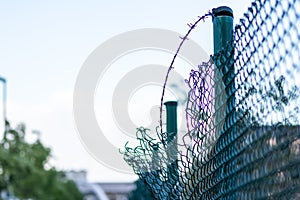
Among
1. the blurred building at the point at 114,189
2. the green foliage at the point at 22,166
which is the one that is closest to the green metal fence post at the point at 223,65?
the green foliage at the point at 22,166

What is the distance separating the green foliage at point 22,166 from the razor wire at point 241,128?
44.2 ft

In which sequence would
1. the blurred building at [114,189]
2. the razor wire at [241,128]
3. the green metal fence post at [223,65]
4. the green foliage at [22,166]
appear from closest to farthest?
1. the razor wire at [241,128]
2. the green metal fence post at [223,65]
3. the green foliage at [22,166]
4. the blurred building at [114,189]

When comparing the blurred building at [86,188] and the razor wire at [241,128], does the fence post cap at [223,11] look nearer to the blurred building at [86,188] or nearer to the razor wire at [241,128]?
the razor wire at [241,128]

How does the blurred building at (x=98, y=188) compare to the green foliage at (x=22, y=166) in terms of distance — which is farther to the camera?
the blurred building at (x=98, y=188)

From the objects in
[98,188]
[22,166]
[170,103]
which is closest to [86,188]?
[98,188]

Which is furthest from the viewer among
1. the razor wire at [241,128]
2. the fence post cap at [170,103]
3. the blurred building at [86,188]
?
the blurred building at [86,188]

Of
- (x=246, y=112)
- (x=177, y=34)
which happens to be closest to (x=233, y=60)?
(x=246, y=112)

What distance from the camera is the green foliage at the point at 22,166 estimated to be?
627 inches

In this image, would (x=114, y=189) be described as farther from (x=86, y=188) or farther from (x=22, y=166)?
(x=22, y=166)

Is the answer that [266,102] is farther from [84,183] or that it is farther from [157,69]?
[84,183]

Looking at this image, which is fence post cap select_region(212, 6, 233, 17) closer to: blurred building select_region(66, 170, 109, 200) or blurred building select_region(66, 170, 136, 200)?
blurred building select_region(66, 170, 109, 200)

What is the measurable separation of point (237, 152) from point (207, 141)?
398 millimetres

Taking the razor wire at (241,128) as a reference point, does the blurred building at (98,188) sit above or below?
above

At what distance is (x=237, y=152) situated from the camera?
6.31ft
